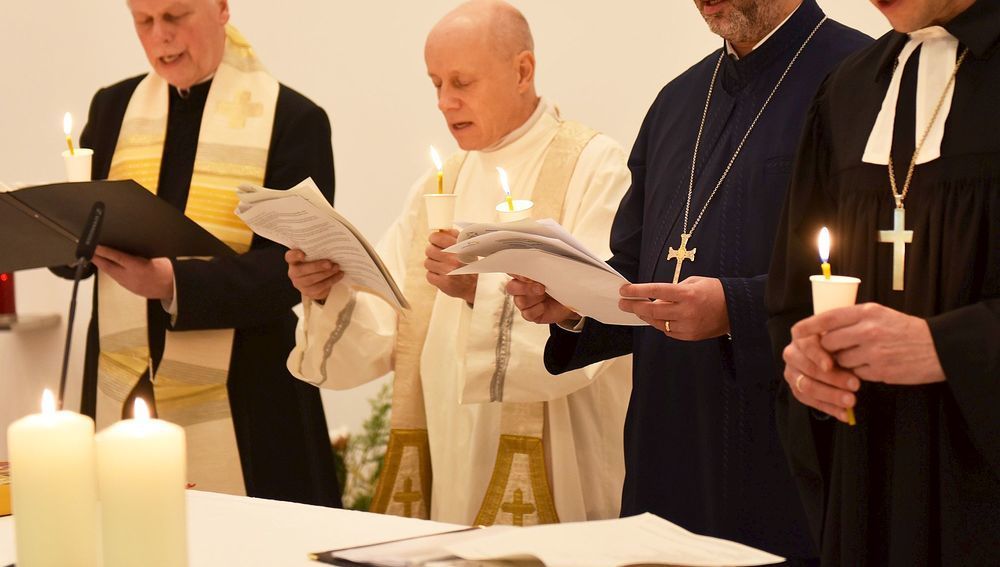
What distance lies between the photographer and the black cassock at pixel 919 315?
2164 millimetres

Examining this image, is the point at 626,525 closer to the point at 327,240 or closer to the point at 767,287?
the point at 767,287

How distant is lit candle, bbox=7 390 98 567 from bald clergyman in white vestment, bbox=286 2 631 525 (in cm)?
201

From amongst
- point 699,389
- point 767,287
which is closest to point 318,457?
point 699,389

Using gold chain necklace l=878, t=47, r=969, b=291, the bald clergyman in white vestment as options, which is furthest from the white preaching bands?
the bald clergyman in white vestment

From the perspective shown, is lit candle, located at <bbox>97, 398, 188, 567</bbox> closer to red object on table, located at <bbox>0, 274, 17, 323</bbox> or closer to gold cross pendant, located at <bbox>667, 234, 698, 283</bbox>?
gold cross pendant, located at <bbox>667, 234, 698, 283</bbox>

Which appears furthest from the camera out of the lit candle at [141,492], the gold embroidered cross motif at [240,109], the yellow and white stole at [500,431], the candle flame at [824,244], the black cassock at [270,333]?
the gold embroidered cross motif at [240,109]

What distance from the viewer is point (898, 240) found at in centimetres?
229

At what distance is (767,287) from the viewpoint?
2557 mm

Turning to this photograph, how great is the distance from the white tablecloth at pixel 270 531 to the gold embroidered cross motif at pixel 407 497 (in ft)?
5.06

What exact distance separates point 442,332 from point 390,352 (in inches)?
7.7

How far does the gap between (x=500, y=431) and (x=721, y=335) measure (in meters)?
1.30

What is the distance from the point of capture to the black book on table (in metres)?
3.35

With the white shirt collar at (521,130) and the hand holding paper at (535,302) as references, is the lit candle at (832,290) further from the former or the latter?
the white shirt collar at (521,130)

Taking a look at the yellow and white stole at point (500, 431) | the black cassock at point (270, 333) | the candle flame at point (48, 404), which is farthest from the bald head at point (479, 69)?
the candle flame at point (48, 404)
